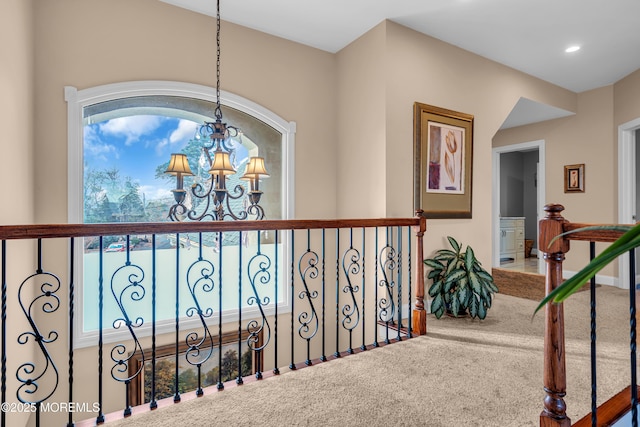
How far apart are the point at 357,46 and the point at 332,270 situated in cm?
239

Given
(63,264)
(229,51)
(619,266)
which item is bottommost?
(619,266)

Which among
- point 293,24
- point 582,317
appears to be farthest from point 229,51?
point 582,317

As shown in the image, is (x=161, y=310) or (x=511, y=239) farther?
(x=511, y=239)

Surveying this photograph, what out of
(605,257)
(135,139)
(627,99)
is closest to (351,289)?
(605,257)

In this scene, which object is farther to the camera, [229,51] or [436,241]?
[436,241]

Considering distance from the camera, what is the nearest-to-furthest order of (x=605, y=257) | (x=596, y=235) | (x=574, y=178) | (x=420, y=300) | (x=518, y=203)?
(x=605, y=257) < (x=596, y=235) < (x=420, y=300) < (x=574, y=178) < (x=518, y=203)

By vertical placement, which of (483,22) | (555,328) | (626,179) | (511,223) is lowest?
(555,328)

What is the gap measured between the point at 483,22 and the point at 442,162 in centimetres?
Result: 133

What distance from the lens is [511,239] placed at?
6926mm

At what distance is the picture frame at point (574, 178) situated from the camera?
4914 millimetres

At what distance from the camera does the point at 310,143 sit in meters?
3.73

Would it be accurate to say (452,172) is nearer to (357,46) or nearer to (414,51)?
(414,51)

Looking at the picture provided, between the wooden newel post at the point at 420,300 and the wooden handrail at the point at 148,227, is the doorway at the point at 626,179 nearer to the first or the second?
the wooden newel post at the point at 420,300

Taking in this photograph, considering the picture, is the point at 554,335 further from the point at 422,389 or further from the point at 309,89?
the point at 309,89
